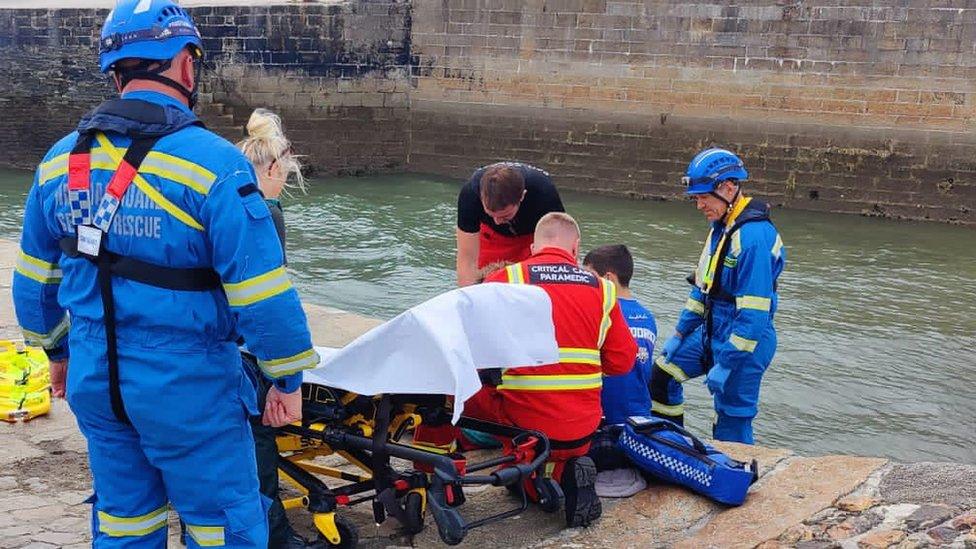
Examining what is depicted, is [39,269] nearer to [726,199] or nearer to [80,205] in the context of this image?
[80,205]

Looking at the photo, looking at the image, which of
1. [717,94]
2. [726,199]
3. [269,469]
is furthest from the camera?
[717,94]

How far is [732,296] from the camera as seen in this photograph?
224 inches

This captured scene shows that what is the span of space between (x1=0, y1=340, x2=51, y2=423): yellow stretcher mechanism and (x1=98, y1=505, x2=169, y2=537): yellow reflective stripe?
7.08ft

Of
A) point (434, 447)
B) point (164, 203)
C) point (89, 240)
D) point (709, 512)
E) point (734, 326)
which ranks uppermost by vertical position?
point (164, 203)

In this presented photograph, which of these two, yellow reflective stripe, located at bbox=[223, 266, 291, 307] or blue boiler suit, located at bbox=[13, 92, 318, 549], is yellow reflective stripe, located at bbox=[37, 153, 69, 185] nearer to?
blue boiler suit, located at bbox=[13, 92, 318, 549]

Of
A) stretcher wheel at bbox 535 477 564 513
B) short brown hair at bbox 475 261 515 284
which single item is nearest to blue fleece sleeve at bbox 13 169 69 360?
stretcher wheel at bbox 535 477 564 513

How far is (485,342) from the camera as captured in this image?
405cm

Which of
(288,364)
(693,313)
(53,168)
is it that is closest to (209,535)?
(288,364)

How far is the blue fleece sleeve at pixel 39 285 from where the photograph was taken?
3.12 meters

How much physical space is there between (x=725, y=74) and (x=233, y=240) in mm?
17611

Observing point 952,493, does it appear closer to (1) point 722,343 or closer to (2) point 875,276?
(1) point 722,343

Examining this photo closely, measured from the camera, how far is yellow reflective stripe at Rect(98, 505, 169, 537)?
9.97 feet

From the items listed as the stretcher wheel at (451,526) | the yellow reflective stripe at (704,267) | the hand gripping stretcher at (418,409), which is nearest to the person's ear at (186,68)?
the hand gripping stretcher at (418,409)

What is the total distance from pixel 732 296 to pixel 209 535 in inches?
134
